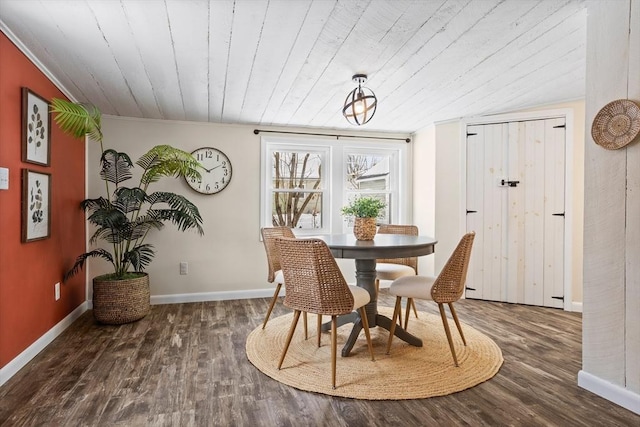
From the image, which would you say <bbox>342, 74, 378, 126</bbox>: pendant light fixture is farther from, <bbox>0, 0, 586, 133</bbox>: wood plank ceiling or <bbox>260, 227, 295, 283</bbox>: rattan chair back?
<bbox>260, 227, 295, 283</bbox>: rattan chair back

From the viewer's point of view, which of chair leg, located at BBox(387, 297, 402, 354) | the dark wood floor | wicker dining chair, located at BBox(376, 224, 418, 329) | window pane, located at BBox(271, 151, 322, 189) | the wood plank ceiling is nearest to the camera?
the dark wood floor

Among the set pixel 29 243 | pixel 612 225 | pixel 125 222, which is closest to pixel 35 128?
pixel 29 243

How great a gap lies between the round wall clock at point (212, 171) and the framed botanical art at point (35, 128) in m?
1.48

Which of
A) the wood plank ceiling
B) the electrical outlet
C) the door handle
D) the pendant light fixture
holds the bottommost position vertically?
the electrical outlet

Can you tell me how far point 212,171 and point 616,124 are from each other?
11.7 ft

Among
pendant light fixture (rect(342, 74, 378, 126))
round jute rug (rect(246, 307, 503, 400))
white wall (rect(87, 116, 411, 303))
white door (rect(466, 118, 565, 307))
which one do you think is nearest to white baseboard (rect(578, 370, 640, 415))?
round jute rug (rect(246, 307, 503, 400))

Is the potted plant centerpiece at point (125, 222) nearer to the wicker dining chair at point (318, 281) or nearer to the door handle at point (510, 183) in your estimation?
the wicker dining chair at point (318, 281)

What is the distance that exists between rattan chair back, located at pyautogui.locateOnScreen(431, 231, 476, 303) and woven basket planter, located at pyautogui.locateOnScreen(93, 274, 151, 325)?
8.33 feet

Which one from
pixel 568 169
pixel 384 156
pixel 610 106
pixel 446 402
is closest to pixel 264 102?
pixel 384 156

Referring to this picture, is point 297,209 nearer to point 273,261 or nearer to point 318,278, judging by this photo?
point 273,261

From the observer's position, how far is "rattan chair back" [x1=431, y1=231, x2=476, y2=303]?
236 centimetres

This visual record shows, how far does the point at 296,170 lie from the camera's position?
15.1 feet

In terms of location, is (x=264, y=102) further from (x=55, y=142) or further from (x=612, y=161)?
(x=612, y=161)

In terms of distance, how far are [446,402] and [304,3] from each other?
2.16m
